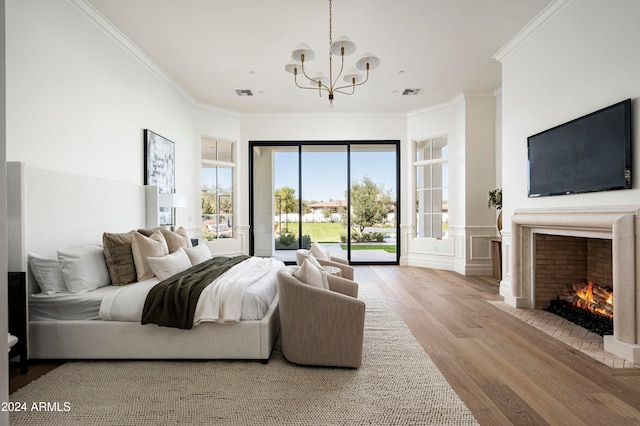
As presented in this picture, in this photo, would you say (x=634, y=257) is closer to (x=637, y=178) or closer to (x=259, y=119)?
(x=637, y=178)

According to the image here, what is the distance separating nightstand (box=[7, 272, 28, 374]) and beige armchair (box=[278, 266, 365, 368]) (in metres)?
1.80

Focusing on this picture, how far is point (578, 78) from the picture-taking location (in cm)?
325

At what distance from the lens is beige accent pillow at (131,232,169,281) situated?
10.5ft

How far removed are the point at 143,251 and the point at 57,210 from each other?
0.78 meters

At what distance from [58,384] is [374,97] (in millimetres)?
5870

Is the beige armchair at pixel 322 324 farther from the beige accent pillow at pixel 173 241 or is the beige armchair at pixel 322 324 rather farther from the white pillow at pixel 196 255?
the beige accent pillow at pixel 173 241

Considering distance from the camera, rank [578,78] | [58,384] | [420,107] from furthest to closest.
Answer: [420,107]
[578,78]
[58,384]

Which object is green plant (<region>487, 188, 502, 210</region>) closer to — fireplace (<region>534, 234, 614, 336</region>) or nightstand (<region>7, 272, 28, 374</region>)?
fireplace (<region>534, 234, 614, 336</region>)

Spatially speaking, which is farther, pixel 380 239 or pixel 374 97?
pixel 380 239

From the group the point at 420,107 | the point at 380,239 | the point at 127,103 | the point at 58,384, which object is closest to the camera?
the point at 58,384

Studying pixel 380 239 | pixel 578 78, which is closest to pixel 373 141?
pixel 380 239

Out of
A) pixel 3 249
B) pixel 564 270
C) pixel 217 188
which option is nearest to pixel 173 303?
pixel 3 249

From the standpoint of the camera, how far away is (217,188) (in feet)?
23.5

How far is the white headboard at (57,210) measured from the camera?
2611 millimetres
